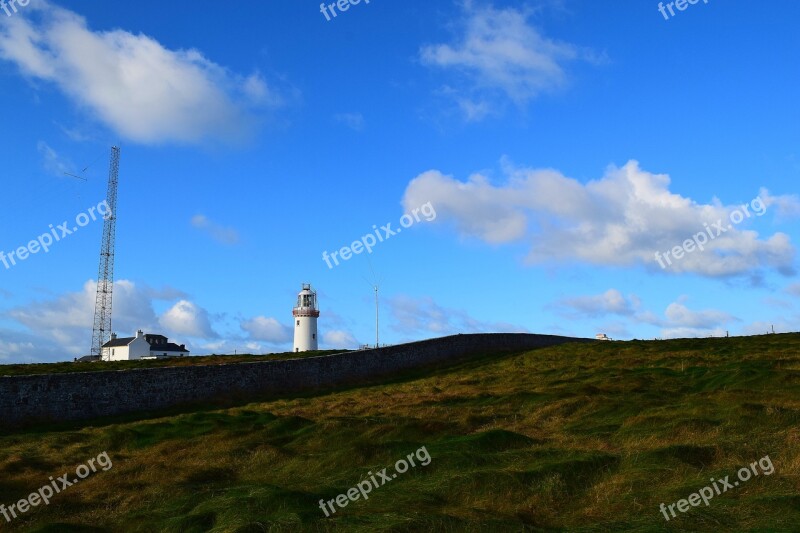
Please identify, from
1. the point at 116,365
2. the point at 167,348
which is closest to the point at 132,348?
the point at 167,348

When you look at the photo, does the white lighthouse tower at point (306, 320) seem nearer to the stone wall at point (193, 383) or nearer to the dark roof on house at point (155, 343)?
the stone wall at point (193, 383)

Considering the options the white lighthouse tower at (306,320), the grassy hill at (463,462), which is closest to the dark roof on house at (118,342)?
the white lighthouse tower at (306,320)

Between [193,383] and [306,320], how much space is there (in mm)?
38516

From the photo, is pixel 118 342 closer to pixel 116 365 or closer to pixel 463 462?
pixel 116 365

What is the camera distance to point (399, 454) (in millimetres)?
15484

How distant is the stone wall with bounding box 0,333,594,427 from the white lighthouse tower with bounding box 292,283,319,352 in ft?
86.9

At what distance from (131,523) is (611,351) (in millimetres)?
38106

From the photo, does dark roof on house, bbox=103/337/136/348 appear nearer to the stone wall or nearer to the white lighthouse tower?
Answer: the white lighthouse tower

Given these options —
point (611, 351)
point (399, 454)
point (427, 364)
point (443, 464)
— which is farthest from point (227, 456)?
point (611, 351)

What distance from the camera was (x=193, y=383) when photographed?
31.9m

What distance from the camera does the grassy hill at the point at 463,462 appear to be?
1075 centimetres

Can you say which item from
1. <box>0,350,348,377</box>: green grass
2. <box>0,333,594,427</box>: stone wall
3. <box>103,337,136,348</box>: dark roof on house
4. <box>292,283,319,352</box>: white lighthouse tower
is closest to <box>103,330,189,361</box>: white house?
<box>103,337,136,348</box>: dark roof on house

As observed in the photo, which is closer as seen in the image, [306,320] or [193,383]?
[193,383]

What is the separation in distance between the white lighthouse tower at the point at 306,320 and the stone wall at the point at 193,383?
1043 inches
